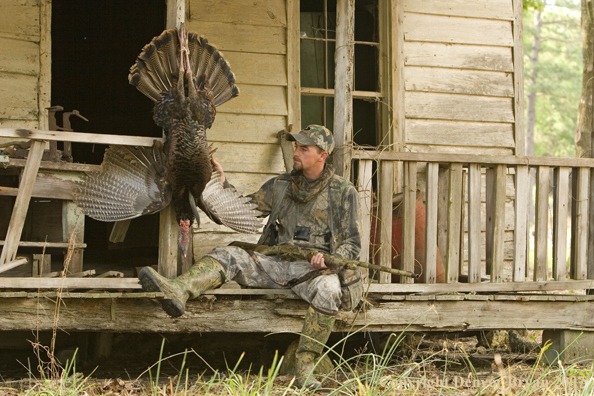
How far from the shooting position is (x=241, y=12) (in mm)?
6613

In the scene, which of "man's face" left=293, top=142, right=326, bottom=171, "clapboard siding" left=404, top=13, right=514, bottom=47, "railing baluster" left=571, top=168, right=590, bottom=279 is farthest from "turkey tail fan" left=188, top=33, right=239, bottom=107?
"railing baluster" left=571, top=168, right=590, bottom=279

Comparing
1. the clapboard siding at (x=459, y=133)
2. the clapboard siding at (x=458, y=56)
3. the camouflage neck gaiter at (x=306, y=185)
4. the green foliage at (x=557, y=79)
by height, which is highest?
the green foliage at (x=557, y=79)

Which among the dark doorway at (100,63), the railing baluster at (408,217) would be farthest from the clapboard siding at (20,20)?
the dark doorway at (100,63)

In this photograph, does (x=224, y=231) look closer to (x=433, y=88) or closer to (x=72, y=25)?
(x=433, y=88)

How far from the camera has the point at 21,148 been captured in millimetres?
5352

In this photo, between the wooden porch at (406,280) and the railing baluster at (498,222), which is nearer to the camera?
the wooden porch at (406,280)

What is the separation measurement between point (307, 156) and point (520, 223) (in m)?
1.97

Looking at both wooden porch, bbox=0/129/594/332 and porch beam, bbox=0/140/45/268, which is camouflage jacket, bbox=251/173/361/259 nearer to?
wooden porch, bbox=0/129/594/332

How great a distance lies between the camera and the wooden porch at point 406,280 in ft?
15.8

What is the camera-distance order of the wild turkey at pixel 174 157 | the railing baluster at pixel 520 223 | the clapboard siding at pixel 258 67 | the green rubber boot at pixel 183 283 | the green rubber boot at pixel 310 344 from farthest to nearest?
the clapboard siding at pixel 258 67
the railing baluster at pixel 520 223
the wild turkey at pixel 174 157
the green rubber boot at pixel 310 344
the green rubber boot at pixel 183 283

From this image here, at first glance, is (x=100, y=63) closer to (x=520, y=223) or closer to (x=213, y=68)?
(x=213, y=68)

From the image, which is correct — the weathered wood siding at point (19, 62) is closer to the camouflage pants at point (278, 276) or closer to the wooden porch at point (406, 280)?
the wooden porch at point (406, 280)

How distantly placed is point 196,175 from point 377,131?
109 inches

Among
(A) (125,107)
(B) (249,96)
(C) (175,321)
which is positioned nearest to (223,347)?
(C) (175,321)
